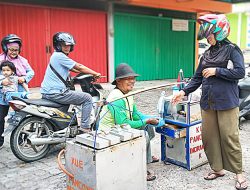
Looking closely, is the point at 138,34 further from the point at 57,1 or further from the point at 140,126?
the point at 140,126

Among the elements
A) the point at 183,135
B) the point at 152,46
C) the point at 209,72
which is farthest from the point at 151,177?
the point at 152,46

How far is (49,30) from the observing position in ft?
30.8

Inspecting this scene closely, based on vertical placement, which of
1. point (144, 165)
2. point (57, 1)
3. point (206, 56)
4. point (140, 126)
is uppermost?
point (57, 1)

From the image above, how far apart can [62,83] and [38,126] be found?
0.67 m

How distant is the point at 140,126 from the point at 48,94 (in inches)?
58.9

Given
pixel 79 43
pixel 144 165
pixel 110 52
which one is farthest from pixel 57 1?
pixel 144 165

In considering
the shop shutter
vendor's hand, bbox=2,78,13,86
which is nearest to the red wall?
the shop shutter

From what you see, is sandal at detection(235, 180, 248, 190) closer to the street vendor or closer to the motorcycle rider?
the street vendor

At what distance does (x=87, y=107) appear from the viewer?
4.36 metres

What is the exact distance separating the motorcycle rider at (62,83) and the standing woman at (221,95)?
1651 mm

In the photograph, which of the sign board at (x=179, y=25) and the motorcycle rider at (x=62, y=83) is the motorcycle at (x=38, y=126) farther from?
the sign board at (x=179, y=25)

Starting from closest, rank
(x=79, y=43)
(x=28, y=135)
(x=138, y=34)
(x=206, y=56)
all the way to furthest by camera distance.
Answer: (x=206, y=56) → (x=28, y=135) → (x=79, y=43) → (x=138, y=34)

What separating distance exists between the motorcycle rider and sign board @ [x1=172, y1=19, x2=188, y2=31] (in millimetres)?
9209

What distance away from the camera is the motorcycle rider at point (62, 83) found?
4250 mm
